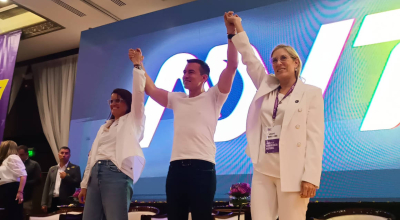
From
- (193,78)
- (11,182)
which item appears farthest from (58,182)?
(193,78)

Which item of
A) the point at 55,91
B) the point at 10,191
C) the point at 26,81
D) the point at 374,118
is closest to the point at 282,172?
the point at 374,118

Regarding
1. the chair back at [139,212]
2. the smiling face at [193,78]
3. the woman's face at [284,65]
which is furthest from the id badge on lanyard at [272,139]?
the chair back at [139,212]

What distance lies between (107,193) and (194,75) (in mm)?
832

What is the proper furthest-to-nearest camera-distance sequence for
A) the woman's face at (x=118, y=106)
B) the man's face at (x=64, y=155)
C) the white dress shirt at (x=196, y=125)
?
1. the man's face at (x=64, y=155)
2. the woman's face at (x=118, y=106)
3. the white dress shirt at (x=196, y=125)

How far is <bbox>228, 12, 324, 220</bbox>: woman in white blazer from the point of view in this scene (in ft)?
4.92

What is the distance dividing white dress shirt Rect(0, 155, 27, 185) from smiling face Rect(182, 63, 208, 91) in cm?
354

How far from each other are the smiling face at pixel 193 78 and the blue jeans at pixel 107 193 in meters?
0.64

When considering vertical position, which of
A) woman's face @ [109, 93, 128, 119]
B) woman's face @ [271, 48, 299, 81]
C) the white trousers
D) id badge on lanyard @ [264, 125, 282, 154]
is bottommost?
the white trousers

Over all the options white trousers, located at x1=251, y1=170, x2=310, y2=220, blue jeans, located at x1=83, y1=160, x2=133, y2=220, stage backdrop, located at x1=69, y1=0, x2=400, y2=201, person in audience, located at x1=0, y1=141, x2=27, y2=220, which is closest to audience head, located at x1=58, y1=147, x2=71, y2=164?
stage backdrop, located at x1=69, y1=0, x2=400, y2=201

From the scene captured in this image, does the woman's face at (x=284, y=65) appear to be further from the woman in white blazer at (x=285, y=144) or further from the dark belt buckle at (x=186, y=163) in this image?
the dark belt buckle at (x=186, y=163)

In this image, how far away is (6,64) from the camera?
623cm

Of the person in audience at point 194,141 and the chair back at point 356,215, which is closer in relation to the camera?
the person in audience at point 194,141

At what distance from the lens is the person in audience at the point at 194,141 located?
5.88 feet

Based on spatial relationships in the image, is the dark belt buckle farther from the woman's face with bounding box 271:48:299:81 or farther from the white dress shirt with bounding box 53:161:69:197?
the white dress shirt with bounding box 53:161:69:197
